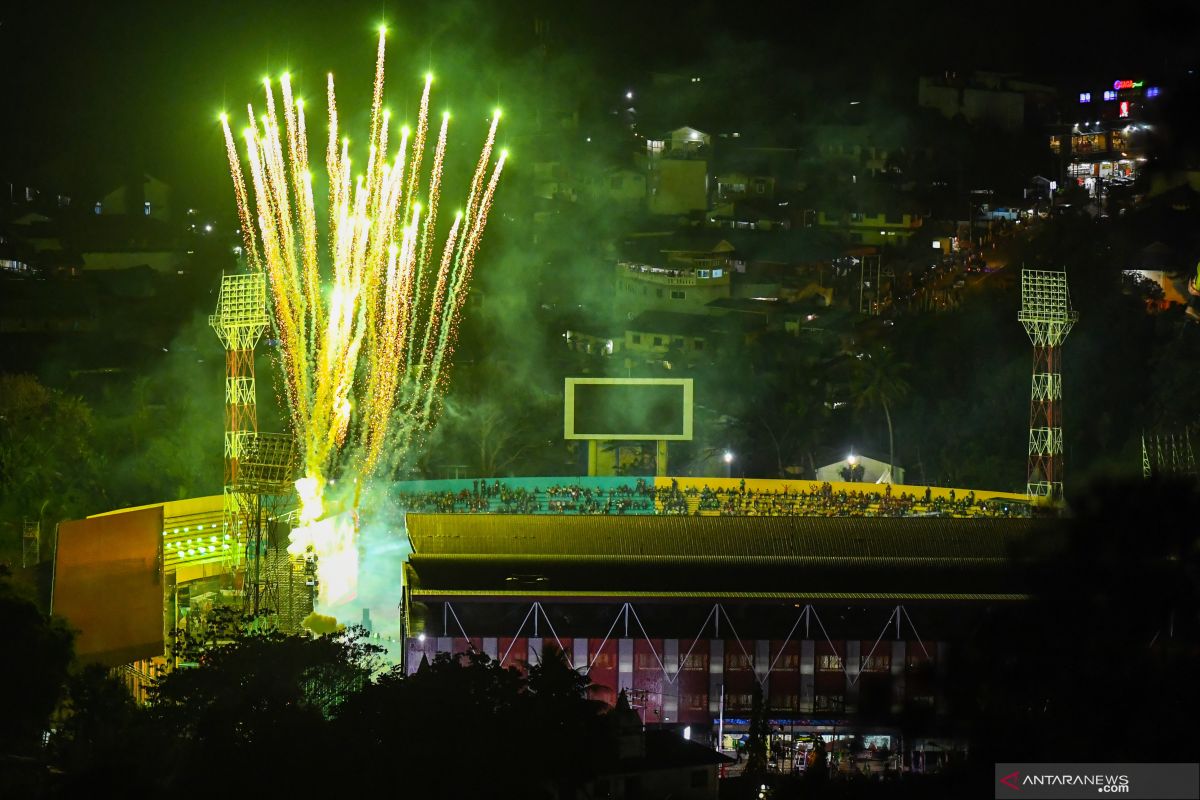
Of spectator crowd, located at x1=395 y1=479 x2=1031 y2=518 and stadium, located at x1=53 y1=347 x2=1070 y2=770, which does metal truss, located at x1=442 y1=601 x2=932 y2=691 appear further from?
spectator crowd, located at x1=395 y1=479 x2=1031 y2=518

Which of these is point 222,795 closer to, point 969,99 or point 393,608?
point 393,608

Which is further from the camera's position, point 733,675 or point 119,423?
point 119,423

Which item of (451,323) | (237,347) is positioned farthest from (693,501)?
(451,323)

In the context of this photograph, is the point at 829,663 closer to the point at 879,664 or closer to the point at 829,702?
the point at 829,702

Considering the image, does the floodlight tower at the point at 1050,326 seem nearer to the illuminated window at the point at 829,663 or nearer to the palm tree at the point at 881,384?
the illuminated window at the point at 829,663

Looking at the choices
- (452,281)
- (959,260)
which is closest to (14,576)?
(452,281)

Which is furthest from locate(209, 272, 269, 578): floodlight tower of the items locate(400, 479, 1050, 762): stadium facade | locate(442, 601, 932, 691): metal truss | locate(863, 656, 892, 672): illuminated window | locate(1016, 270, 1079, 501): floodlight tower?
locate(1016, 270, 1079, 501): floodlight tower
